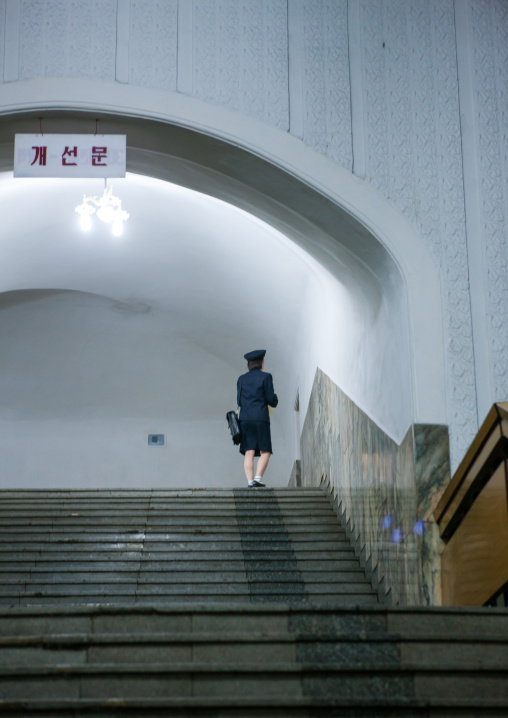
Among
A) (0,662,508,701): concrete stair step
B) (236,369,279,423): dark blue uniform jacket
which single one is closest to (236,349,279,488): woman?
(236,369,279,423): dark blue uniform jacket

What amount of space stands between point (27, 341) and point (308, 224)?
9004 millimetres

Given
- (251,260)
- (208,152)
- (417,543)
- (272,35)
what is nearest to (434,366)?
(417,543)

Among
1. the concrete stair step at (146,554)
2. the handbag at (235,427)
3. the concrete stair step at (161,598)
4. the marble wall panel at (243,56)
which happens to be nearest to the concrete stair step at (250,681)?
the concrete stair step at (161,598)

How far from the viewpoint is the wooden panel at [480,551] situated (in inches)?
189

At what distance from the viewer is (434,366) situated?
6.42m

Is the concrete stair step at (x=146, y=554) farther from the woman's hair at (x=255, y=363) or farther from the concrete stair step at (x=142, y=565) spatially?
the woman's hair at (x=255, y=363)

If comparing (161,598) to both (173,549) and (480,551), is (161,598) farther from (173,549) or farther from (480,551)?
(480,551)

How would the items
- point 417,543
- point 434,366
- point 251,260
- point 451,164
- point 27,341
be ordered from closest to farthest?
point 417,543
point 434,366
point 451,164
point 251,260
point 27,341

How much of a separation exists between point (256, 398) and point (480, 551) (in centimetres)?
538

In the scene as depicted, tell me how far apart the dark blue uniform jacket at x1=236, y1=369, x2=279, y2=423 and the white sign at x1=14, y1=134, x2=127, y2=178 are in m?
3.79

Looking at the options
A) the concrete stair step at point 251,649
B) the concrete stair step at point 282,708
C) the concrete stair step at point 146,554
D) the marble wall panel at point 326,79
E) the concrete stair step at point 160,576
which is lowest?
the concrete stair step at point 282,708

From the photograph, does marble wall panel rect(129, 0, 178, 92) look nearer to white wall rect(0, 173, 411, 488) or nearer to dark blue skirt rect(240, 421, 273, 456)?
white wall rect(0, 173, 411, 488)

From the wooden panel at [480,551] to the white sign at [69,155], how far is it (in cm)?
369

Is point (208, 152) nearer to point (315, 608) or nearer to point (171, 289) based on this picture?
point (315, 608)
